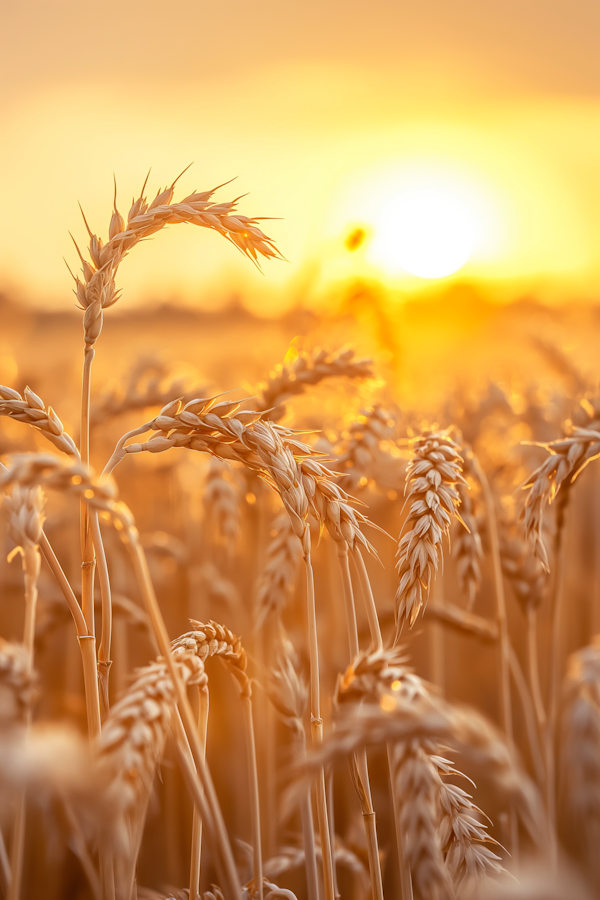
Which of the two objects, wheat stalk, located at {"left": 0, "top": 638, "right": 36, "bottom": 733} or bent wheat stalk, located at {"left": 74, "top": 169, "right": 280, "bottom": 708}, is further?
bent wheat stalk, located at {"left": 74, "top": 169, "right": 280, "bottom": 708}

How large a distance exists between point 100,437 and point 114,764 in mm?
4214

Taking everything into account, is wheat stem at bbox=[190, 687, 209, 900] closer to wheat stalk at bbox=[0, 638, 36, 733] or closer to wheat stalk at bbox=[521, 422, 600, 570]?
wheat stalk at bbox=[0, 638, 36, 733]

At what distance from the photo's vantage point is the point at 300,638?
10.9 ft

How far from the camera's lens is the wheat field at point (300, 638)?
3.33 feet

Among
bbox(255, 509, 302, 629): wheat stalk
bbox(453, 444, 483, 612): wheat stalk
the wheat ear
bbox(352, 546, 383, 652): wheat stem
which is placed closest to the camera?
the wheat ear

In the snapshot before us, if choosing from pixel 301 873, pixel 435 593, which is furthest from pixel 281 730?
pixel 435 593

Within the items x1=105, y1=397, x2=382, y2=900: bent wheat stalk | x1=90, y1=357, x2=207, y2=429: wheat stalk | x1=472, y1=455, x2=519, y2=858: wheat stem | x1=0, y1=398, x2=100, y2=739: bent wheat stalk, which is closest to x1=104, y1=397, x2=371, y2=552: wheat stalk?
x1=105, y1=397, x2=382, y2=900: bent wheat stalk

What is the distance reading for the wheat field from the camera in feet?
3.33

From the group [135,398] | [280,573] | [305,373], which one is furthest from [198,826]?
[135,398]

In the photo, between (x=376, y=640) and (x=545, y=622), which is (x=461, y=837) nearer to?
(x=376, y=640)

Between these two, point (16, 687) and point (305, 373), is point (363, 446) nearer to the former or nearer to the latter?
point (305, 373)

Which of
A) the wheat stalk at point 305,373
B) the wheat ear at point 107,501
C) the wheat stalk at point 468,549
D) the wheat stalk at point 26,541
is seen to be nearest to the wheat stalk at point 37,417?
the wheat stalk at point 26,541

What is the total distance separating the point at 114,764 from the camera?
948 millimetres

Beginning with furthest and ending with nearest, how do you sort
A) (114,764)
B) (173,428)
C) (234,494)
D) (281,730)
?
(281,730), (234,494), (173,428), (114,764)
